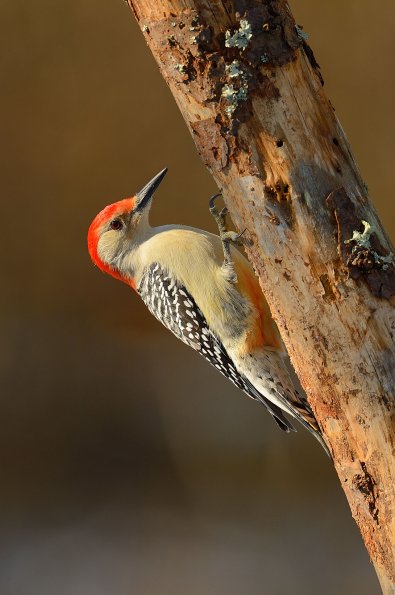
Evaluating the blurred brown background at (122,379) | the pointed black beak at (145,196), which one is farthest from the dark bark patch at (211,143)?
the blurred brown background at (122,379)

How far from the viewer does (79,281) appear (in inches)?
239

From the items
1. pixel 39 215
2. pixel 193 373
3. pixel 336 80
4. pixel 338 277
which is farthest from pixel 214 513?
pixel 338 277

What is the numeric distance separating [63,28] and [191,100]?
342 cm

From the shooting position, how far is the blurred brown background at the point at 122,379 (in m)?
5.26

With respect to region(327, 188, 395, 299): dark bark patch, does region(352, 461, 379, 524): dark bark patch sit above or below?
below

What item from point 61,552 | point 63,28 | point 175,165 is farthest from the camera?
point 61,552

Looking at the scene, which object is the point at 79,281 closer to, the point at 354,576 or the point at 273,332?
the point at 354,576

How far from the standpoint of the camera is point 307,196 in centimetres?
205

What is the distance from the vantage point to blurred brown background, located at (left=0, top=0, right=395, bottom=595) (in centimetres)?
526

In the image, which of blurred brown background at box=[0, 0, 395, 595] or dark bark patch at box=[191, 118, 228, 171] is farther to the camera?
blurred brown background at box=[0, 0, 395, 595]

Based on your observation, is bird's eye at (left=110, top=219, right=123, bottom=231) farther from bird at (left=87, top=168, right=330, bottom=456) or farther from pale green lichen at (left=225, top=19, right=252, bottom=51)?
pale green lichen at (left=225, top=19, right=252, bottom=51)

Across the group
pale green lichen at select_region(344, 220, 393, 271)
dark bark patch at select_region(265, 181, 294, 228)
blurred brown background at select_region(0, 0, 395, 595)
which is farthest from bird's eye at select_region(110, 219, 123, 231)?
blurred brown background at select_region(0, 0, 395, 595)

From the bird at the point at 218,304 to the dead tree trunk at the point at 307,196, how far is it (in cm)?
78

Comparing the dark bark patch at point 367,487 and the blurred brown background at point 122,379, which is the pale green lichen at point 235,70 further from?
the blurred brown background at point 122,379
